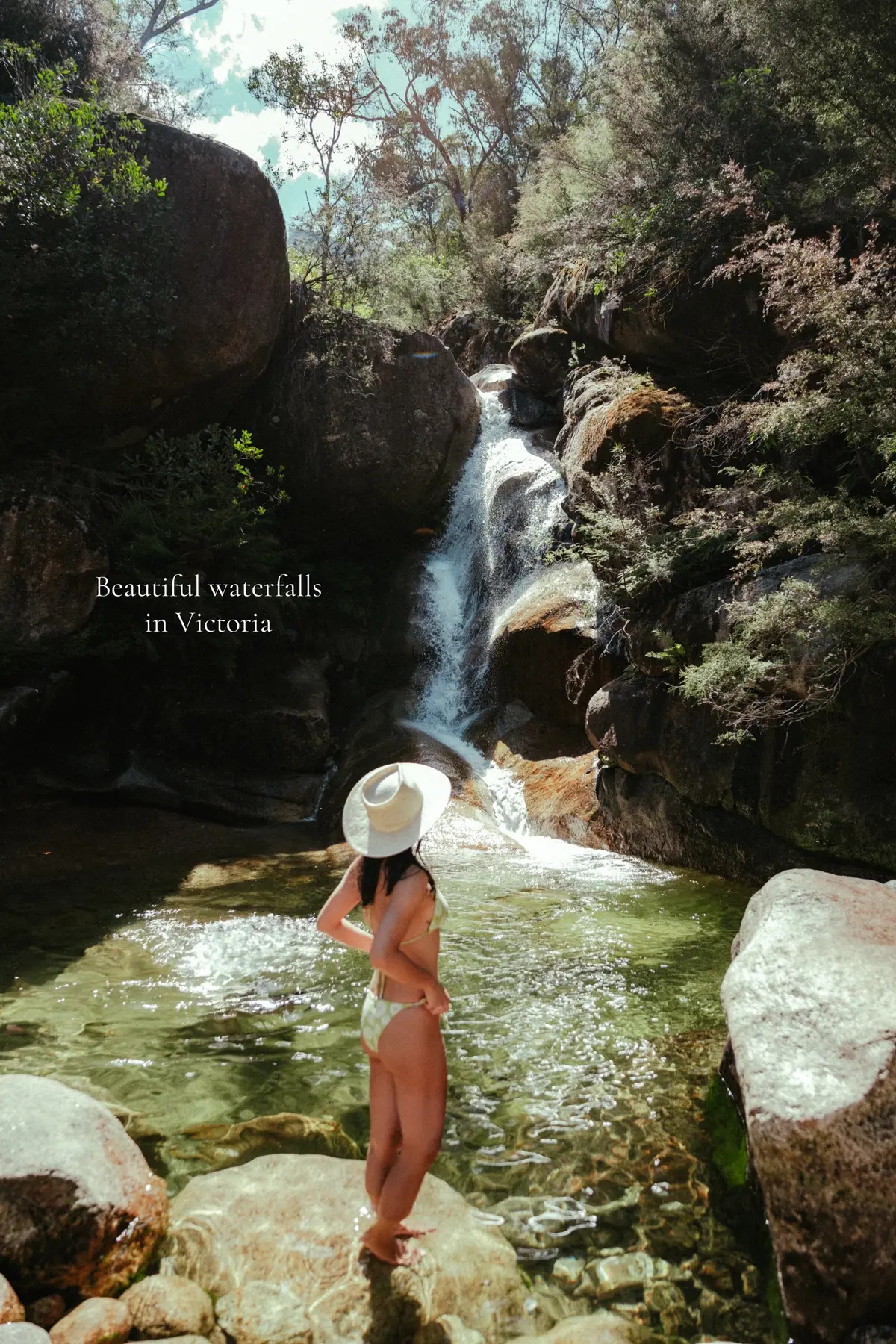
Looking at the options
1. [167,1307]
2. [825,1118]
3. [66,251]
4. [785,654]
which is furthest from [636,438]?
[167,1307]

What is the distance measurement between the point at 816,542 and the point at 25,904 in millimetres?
7691

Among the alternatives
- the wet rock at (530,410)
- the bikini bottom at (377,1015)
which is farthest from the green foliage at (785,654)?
the wet rock at (530,410)

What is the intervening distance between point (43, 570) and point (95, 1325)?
9.03 meters

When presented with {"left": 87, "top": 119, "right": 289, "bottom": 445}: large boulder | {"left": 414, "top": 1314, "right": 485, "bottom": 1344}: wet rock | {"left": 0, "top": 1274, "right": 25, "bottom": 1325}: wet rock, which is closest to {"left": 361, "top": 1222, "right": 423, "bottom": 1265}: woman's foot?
{"left": 414, "top": 1314, "right": 485, "bottom": 1344}: wet rock

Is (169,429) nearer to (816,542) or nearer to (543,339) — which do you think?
(543,339)

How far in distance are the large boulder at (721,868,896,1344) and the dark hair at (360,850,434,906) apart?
125cm

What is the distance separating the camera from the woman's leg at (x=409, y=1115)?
2732 millimetres

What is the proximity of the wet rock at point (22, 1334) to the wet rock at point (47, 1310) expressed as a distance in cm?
29

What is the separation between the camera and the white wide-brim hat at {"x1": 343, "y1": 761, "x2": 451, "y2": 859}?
2689mm

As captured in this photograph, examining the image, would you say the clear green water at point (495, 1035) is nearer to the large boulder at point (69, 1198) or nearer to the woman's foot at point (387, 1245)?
the woman's foot at point (387, 1245)

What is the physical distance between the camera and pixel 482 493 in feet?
50.2

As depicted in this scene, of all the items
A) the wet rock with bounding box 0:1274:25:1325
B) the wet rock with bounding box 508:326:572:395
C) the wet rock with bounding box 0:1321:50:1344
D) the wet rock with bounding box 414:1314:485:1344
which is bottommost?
the wet rock with bounding box 414:1314:485:1344

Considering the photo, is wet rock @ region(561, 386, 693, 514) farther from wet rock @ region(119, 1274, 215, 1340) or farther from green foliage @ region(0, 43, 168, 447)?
wet rock @ region(119, 1274, 215, 1340)

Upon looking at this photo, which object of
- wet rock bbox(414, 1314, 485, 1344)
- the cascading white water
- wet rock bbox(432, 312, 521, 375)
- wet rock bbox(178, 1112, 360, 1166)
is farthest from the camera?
wet rock bbox(432, 312, 521, 375)
